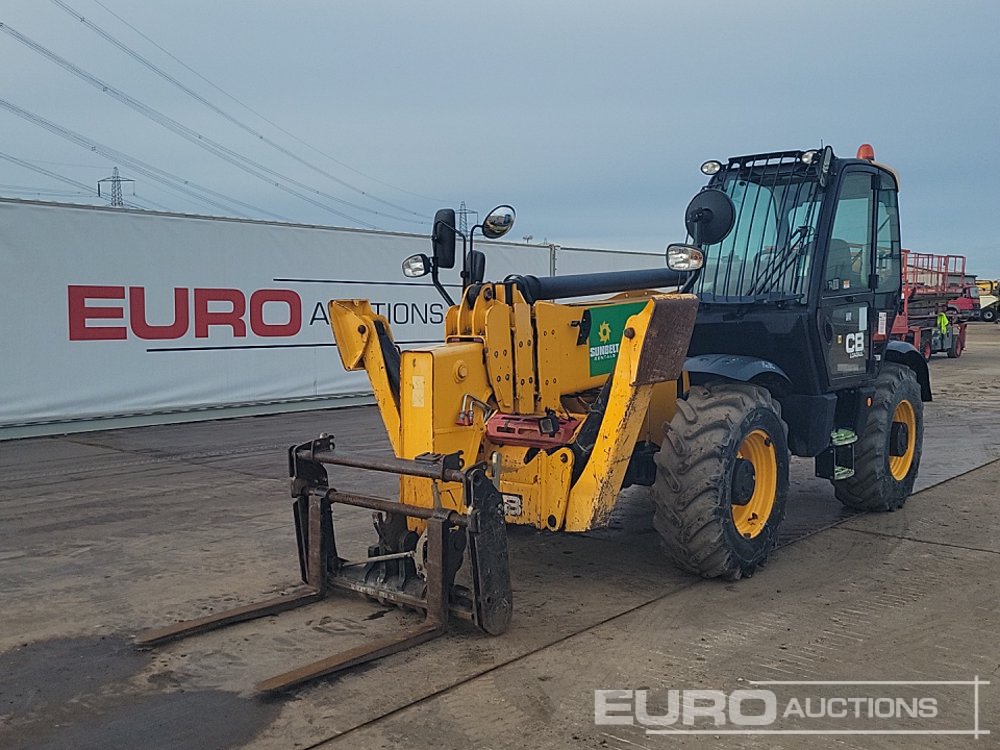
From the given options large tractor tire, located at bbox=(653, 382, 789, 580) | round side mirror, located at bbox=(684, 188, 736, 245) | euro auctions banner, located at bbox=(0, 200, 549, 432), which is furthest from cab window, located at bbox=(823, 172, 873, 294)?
euro auctions banner, located at bbox=(0, 200, 549, 432)

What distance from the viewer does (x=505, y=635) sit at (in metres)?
4.73

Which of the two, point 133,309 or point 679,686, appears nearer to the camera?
point 679,686

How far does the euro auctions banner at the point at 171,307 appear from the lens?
39.0 ft

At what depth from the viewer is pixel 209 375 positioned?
13.7 metres

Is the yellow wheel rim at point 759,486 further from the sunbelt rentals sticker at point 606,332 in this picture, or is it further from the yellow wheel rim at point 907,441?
the yellow wheel rim at point 907,441

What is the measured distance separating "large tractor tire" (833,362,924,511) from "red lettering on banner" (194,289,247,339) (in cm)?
923

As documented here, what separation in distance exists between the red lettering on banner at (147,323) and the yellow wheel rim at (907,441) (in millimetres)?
9466

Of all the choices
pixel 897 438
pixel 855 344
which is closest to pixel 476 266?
pixel 855 344

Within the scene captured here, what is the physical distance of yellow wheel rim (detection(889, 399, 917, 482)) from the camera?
7758 millimetres

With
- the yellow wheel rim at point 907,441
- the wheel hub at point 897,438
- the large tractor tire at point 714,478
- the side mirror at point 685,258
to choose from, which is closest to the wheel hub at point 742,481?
the large tractor tire at point 714,478

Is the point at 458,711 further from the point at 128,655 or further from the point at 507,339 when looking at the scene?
the point at 507,339

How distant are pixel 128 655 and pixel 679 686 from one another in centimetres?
258

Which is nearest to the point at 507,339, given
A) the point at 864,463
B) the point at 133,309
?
the point at 864,463

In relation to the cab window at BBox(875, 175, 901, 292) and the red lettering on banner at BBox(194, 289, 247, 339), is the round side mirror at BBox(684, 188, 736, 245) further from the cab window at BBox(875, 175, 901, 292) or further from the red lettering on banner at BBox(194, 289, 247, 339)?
the red lettering on banner at BBox(194, 289, 247, 339)
